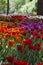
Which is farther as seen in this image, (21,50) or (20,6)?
(20,6)

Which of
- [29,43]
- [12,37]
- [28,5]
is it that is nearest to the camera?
[29,43]

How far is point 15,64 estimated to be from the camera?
101 inches

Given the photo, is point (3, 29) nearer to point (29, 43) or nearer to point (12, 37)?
point (12, 37)

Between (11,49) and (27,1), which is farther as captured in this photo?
(27,1)

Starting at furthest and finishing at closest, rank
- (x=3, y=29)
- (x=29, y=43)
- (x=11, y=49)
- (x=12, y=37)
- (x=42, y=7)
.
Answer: (x=42, y=7)
(x=3, y=29)
(x=12, y=37)
(x=11, y=49)
(x=29, y=43)

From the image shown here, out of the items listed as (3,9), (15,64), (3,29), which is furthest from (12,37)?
(3,9)

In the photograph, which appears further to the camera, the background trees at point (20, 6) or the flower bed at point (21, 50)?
the background trees at point (20, 6)

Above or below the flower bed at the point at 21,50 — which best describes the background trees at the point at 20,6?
below

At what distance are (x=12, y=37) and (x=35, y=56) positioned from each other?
2.37 feet

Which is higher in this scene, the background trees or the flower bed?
the flower bed

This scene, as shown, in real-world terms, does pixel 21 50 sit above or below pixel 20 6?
above

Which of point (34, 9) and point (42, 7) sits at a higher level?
point (42, 7)

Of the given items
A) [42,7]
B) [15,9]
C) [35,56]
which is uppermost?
[35,56]

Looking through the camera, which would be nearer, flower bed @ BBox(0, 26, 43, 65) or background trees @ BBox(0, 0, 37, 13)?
flower bed @ BBox(0, 26, 43, 65)
